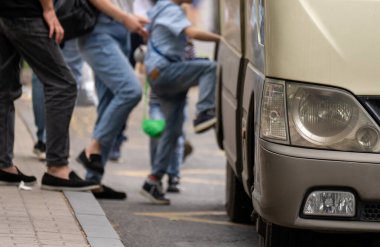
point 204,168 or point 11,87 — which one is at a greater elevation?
point 11,87

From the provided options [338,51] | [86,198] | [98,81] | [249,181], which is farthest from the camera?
[98,81]

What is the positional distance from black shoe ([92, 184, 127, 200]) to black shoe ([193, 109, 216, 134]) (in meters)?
0.80

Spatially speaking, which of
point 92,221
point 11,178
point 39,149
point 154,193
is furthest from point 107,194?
point 92,221

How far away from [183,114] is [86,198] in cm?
213

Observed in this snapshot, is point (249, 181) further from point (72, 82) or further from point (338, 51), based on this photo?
point (72, 82)

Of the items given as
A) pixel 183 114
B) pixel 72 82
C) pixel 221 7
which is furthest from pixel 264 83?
pixel 183 114

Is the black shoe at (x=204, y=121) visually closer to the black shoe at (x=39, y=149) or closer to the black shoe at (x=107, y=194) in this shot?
the black shoe at (x=107, y=194)

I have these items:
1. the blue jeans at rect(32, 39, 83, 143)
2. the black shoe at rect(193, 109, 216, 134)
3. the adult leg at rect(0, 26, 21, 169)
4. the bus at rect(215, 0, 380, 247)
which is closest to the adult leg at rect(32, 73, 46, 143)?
the blue jeans at rect(32, 39, 83, 143)

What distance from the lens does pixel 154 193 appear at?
937 centimetres

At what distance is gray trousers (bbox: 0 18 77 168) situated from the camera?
759 centimetres

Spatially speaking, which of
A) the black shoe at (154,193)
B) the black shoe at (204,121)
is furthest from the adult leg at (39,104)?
the black shoe at (204,121)

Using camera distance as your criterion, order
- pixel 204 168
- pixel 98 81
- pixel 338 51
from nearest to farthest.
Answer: pixel 338 51 → pixel 98 81 → pixel 204 168

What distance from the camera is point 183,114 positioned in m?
9.67

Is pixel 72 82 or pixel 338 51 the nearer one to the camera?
pixel 338 51
